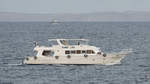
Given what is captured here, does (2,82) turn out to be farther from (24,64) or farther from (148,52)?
(148,52)

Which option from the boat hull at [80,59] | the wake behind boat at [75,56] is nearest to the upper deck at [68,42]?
the wake behind boat at [75,56]

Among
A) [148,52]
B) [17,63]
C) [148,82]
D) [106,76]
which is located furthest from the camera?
[148,52]

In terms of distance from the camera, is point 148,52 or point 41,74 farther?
point 148,52

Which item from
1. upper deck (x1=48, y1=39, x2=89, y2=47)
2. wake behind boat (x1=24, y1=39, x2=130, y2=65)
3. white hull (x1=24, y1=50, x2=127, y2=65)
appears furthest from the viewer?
upper deck (x1=48, y1=39, x2=89, y2=47)

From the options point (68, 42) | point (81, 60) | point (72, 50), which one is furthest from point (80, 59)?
point (68, 42)

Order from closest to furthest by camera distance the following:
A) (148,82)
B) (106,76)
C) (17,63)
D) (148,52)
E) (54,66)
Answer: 1. (148,82)
2. (106,76)
3. (54,66)
4. (17,63)
5. (148,52)

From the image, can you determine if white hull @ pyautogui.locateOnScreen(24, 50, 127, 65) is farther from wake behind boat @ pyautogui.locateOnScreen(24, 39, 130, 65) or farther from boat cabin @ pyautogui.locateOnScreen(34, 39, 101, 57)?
boat cabin @ pyautogui.locateOnScreen(34, 39, 101, 57)

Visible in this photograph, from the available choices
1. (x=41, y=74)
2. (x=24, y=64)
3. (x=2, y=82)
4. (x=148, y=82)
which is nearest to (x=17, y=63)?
(x=24, y=64)

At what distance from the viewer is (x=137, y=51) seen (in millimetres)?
126750

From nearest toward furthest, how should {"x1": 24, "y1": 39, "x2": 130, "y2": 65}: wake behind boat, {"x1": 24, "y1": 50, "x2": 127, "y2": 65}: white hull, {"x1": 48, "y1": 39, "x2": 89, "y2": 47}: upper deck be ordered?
{"x1": 24, "y1": 39, "x2": 130, "y2": 65}: wake behind boat → {"x1": 24, "y1": 50, "x2": 127, "y2": 65}: white hull → {"x1": 48, "y1": 39, "x2": 89, "y2": 47}: upper deck

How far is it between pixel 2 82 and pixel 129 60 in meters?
30.8

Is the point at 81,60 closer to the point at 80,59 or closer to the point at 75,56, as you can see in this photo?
the point at 80,59

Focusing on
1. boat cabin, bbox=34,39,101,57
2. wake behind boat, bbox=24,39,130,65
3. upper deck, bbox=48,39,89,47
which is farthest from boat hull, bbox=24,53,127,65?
upper deck, bbox=48,39,89,47

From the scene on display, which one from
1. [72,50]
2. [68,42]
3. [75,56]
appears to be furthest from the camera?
[68,42]
